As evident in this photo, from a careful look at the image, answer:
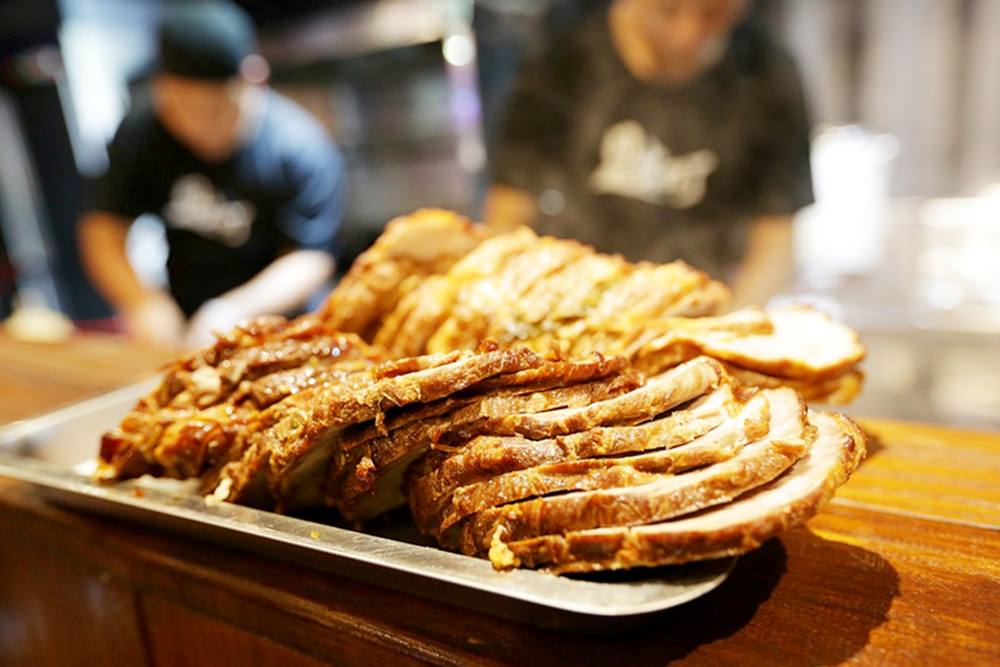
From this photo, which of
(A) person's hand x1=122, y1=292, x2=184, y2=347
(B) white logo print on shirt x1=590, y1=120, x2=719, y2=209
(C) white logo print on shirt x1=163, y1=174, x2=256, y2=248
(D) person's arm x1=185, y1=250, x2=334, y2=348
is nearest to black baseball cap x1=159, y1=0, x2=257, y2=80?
(C) white logo print on shirt x1=163, y1=174, x2=256, y2=248

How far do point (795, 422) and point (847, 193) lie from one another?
6086 mm

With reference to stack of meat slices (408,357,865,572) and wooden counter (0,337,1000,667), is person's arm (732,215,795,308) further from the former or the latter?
stack of meat slices (408,357,865,572)

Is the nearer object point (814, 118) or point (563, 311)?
point (563, 311)

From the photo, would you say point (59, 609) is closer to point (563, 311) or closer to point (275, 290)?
point (563, 311)

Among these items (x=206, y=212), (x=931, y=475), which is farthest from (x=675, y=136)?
(x=206, y=212)

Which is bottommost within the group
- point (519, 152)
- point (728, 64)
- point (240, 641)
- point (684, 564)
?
point (240, 641)

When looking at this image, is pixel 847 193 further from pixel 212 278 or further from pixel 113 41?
pixel 113 41

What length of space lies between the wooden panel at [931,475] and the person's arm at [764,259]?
212 cm

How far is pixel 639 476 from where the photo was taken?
132 centimetres

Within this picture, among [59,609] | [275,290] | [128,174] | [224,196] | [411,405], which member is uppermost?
[128,174]

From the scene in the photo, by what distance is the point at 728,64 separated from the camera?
4.36 meters

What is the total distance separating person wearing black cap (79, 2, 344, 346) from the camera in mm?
5051

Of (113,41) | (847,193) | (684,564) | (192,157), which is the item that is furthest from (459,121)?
(684,564)

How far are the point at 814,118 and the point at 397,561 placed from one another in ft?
23.2
